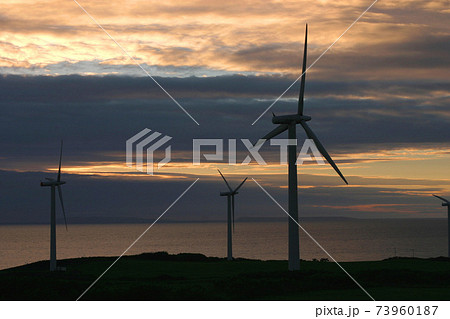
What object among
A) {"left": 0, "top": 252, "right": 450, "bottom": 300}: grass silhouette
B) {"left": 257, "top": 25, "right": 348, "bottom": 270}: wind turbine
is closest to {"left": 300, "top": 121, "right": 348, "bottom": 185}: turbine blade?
{"left": 257, "top": 25, "right": 348, "bottom": 270}: wind turbine

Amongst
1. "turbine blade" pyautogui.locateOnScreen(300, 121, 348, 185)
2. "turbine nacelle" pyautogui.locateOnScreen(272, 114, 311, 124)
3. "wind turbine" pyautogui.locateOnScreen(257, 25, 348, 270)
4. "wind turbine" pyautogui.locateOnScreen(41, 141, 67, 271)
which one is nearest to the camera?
"turbine blade" pyautogui.locateOnScreen(300, 121, 348, 185)

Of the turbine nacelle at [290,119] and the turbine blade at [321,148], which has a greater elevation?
the turbine nacelle at [290,119]

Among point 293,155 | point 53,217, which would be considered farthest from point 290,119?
point 53,217

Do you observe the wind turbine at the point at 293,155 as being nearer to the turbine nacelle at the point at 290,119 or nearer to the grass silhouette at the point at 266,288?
the turbine nacelle at the point at 290,119

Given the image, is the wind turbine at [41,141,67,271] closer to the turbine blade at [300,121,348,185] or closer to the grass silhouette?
the grass silhouette

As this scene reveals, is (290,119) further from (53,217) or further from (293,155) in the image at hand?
(53,217)

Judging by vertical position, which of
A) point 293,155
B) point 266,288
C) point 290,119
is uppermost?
point 290,119

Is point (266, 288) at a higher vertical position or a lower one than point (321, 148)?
lower

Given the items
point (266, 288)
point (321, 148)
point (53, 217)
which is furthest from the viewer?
point (53, 217)

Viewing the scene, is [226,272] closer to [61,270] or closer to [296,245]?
[296,245]

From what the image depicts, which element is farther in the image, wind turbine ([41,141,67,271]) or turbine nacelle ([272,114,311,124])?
wind turbine ([41,141,67,271])

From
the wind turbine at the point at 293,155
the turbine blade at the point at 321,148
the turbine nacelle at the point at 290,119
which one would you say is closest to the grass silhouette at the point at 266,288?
the wind turbine at the point at 293,155

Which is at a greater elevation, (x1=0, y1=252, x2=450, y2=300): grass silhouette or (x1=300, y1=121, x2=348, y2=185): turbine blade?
(x1=300, y1=121, x2=348, y2=185): turbine blade
